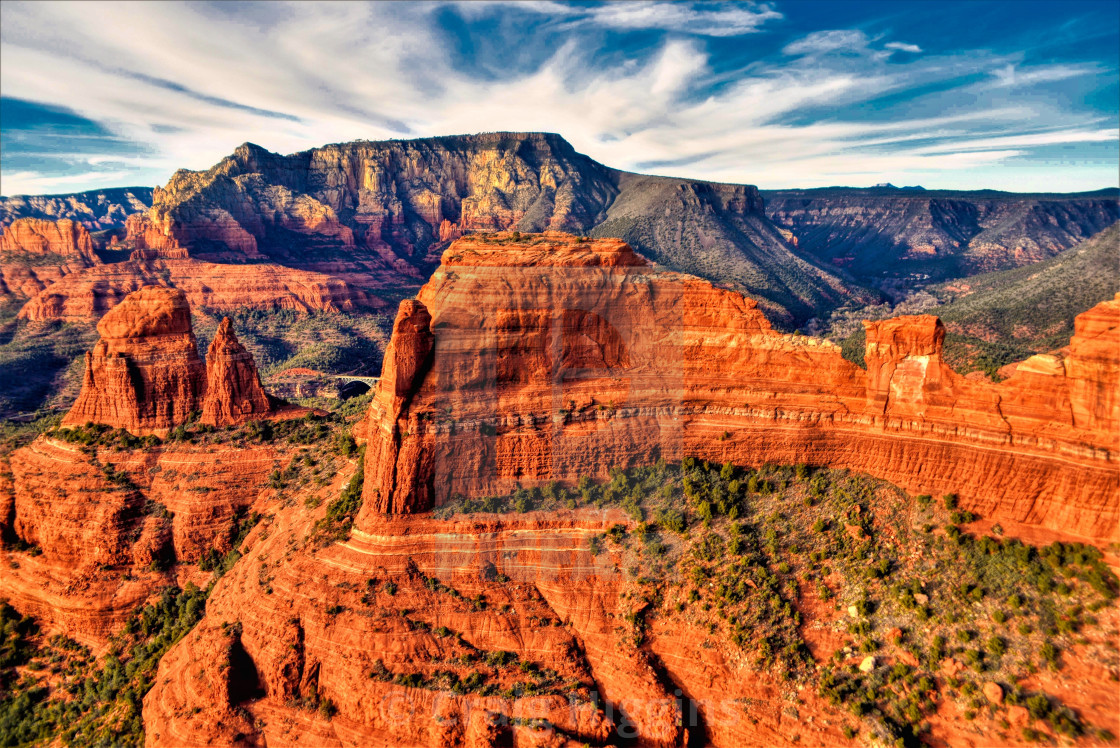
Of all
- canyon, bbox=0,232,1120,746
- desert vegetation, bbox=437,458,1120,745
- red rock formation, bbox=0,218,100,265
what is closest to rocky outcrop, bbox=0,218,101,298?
red rock formation, bbox=0,218,100,265

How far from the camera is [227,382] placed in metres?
49.3

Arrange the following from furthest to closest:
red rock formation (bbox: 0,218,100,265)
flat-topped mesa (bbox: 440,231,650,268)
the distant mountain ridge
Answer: red rock formation (bbox: 0,218,100,265) → the distant mountain ridge → flat-topped mesa (bbox: 440,231,650,268)

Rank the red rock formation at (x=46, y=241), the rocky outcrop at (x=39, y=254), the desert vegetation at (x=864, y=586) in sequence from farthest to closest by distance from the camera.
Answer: the red rock formation at (x=46, y=241) < the rocky outcrop at (x=39, y=254) < the desert vegetation at (x=864, y=586)

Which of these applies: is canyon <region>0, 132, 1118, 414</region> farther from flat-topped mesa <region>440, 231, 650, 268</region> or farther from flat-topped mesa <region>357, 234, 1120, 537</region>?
flat-topped mesa <region>440, 231, 650, 268</region>

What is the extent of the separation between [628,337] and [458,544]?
1529 centimetres

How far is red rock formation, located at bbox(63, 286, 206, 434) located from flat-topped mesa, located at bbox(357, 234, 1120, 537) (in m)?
25.5

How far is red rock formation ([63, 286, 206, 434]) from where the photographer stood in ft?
157

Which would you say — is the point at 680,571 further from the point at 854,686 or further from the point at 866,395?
the point at 866,395

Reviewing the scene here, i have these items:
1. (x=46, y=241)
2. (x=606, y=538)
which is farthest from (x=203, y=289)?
(x=606, y=538)

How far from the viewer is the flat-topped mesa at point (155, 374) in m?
47.9

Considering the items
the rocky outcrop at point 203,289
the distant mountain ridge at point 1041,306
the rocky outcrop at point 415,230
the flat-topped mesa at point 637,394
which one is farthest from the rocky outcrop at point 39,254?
the distant mountain ridge at point 1041,306

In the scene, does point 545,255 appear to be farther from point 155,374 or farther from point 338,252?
point 338,252

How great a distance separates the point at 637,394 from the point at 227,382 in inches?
1387

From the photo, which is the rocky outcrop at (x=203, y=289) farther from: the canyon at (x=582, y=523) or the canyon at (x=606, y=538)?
the canyon at (x=582, y=523)
